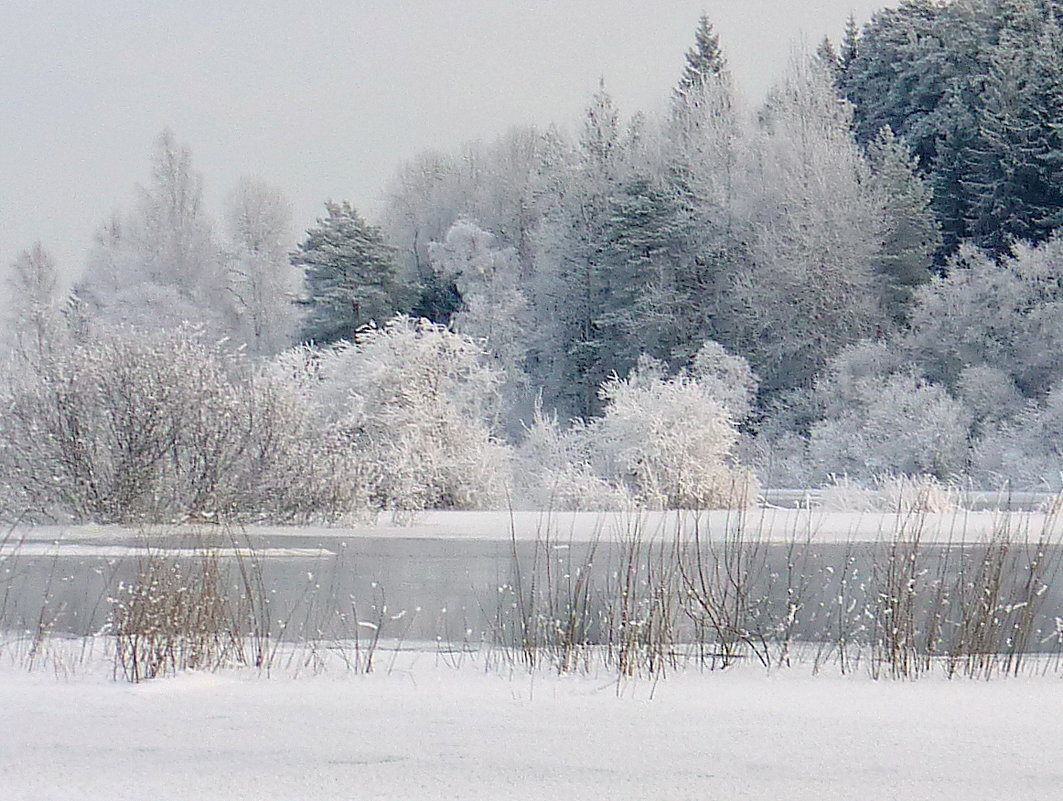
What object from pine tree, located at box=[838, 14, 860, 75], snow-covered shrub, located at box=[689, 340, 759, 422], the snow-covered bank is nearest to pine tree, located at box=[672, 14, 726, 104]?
pine tree, located at box=[838, 14, 860, 75]

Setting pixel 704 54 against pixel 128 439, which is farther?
pixel 704 54

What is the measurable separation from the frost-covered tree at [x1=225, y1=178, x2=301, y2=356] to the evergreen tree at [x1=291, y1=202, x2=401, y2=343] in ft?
11.9

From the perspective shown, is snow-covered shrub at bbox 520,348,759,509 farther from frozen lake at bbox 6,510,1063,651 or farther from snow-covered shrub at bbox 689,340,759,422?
snow-covered shrub at bbox 689,340,759,422

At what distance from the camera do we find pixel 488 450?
23.6 meters

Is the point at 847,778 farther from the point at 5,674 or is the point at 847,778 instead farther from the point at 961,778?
the point at 5,674

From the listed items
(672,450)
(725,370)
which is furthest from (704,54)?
(672,450)

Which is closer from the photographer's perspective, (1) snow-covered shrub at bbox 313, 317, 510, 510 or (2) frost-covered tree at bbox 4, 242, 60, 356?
(1) snow-covered shrub at bbox 313, 317, 510, 510

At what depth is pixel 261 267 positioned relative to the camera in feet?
149

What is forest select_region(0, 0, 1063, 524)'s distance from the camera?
1944 centimetres

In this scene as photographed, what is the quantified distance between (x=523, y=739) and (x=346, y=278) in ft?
109

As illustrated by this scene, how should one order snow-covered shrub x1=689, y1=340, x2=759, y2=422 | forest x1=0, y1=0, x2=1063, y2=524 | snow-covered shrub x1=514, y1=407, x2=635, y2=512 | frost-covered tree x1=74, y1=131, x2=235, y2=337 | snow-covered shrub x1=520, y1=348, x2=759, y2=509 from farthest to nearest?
frost-covered tree x1=74, y1=131, x2=235, y2=337, snow-covered shrub x1=689, y1=340, x2=759, y2=422, snow-covered shrub x1=520, y1=348, x2=759, y2=509, snow-covered shrub x1=514, y1=407, x2=635, y2=512, forest x1=0, y1=0, x2=1063, y2=524

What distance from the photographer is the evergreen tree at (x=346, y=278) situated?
37750 millimetres

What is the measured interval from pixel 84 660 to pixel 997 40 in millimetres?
35997

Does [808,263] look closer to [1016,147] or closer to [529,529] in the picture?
[1016,147]
